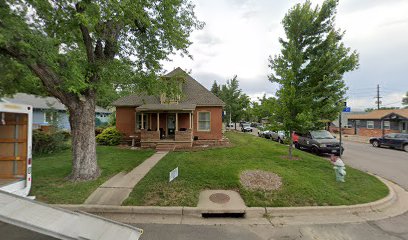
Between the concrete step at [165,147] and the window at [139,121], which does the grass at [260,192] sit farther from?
the window at [139,121]

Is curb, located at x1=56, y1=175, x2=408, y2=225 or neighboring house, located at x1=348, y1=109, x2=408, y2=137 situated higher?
neighboring house, located at x1=348, y1=109, x2=408, y2=137

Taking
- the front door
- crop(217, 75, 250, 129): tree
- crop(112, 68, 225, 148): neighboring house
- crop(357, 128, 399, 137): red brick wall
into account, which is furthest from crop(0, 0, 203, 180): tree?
crop(357, 128, 399, 137): red brick wall

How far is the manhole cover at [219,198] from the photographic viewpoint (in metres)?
5.98

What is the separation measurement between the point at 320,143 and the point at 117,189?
13292 mm

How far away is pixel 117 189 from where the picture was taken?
675 cm

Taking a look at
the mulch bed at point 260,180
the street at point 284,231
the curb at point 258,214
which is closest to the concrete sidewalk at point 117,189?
the curb at point 258,214

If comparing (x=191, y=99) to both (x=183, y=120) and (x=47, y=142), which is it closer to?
(x=183, y=120)

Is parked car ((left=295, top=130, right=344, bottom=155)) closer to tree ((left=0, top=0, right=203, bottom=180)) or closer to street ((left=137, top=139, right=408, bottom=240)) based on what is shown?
Result: street ((left=137, top=139, right=408, bottom=240))

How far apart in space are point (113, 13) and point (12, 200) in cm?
566

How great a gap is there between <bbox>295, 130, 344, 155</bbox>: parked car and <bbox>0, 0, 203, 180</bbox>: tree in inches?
426

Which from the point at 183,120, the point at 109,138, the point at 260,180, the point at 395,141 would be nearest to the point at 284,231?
the point at 260,180

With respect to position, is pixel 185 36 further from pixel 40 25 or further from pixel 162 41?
pixel 40 25

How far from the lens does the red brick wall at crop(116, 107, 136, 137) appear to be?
17.6m

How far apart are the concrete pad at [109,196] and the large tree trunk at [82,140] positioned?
4.41 feet
